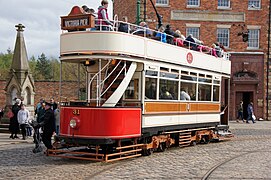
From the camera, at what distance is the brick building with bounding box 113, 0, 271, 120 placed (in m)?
38.8

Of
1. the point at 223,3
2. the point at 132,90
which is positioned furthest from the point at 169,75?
the point at 223,3

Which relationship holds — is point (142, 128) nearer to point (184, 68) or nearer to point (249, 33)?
point (184, 68)

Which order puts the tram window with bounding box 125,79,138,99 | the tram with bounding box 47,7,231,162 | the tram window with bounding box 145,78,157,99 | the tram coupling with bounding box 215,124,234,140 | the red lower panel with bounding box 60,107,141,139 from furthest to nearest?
the tram coupling with bounding box 215,124,234,140
the tram window with bounding box 145,78,157,99
the tram window with bounding box 125,79,138,99
the tram with bounding box 47,7,231,162
the red lower panel with bounding box 60,107,141,139

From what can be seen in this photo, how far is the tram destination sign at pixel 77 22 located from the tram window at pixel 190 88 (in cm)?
466

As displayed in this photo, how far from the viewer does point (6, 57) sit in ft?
254

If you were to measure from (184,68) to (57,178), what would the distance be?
747cm

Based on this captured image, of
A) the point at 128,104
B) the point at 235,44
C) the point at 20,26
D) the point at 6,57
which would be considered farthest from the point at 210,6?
the point at 6,57

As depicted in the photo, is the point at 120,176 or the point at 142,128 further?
the point at 142,128

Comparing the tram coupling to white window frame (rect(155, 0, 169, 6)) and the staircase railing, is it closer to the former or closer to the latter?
the staircase railing

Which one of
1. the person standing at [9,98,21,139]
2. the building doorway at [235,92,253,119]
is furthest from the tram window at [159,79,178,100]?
the building doorway at [235,92,253,119]

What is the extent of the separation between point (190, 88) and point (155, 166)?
5.25 metres

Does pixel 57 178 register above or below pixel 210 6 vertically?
below

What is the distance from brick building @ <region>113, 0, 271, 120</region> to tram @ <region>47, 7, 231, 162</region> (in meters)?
22.5

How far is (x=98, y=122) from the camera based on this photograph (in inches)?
504
